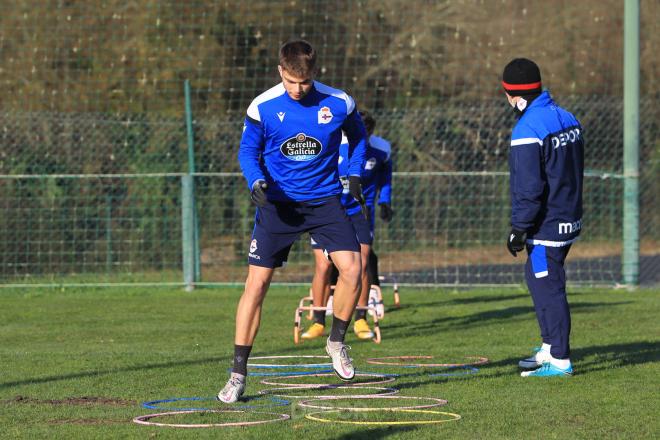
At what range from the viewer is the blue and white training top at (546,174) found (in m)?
8.11

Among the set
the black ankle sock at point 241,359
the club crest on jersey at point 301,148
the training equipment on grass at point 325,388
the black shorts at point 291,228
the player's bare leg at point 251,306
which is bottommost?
the training equipment on grass at point 325,388

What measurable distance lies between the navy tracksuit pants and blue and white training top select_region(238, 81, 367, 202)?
5.06ft

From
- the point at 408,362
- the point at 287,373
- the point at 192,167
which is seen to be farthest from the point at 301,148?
the point at 192,167

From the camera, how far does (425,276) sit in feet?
57.5

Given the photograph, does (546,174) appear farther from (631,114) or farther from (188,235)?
(188,235)

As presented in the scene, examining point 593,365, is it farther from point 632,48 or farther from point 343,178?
point 632,48

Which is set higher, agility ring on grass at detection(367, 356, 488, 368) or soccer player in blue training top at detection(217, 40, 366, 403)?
soccer player in blue training top at detection(217, 40, 366, 403)

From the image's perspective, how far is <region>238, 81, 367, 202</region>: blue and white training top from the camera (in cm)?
752

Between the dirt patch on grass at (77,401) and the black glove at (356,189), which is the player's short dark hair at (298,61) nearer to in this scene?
the black glove at (356,189)

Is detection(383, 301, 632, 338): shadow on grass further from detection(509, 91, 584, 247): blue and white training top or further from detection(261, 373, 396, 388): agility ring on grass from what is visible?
detection(509, 91, 584, 247): blue and white training top

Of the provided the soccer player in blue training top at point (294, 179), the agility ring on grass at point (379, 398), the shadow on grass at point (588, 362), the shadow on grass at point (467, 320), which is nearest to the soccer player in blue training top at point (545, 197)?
the shadow on grass at point (588, 362)

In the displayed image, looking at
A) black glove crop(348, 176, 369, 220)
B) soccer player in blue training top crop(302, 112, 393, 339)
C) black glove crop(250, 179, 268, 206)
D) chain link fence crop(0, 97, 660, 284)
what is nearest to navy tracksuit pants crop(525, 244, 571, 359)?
black glove crop(348, 176, 369, 220)

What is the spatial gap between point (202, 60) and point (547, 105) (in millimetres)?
12182

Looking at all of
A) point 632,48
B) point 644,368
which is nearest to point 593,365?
point 644,368
